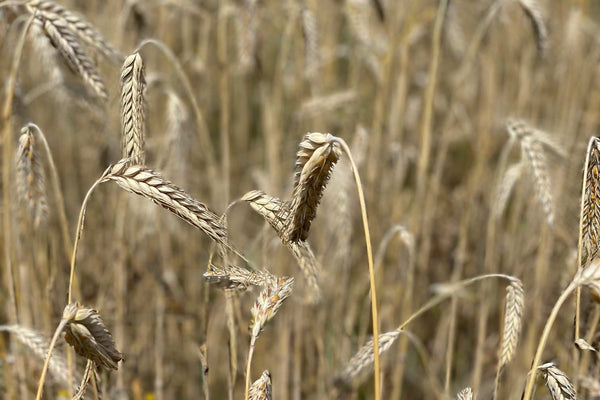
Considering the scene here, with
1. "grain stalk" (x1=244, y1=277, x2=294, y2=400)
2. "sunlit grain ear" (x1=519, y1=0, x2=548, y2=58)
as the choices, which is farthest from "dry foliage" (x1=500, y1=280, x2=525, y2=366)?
"sunlit grain ear" (x1=519, y1=0, x2=548, y2=58)

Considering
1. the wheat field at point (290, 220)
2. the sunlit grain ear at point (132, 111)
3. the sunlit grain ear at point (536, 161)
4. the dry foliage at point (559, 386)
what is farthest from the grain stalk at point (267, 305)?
the sunlit grain ear at point (536, 161)

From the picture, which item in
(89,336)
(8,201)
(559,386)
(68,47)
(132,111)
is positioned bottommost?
(559,386)

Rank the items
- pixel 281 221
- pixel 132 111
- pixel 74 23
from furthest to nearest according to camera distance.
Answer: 1. pixel 74 23
2. pixel 132 111
3. pixel 281 221

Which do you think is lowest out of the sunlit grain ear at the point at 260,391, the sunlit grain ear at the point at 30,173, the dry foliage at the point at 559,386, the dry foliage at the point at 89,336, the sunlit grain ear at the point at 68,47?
the dry foliage at the point at 559,386

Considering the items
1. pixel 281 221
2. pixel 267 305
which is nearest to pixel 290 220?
pixel 281 221

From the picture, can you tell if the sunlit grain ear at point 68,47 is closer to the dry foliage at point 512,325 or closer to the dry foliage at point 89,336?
the dry foliage at point 89,336

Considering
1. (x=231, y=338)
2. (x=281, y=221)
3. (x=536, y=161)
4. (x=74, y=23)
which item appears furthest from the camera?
(x=536, y=161)

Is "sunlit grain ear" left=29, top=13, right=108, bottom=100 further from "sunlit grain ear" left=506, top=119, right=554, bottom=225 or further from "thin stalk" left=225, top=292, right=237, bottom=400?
"sunlit grain ear" left=506, top=119, right=554, bottom=225

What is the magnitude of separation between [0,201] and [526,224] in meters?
2.32

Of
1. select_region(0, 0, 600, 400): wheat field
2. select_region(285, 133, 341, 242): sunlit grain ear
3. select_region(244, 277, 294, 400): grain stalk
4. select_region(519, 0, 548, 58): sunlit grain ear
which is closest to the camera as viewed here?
select_region(285, 133, 341, 242): sunlit grain ear

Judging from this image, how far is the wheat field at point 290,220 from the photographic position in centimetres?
128

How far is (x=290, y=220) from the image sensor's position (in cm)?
110

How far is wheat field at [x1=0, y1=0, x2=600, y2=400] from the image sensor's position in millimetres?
1278

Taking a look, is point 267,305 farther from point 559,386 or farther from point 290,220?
point 559,386
